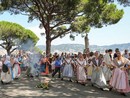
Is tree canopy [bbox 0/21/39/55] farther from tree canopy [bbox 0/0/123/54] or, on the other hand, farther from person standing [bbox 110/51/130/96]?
person standing [bbox 110/51/130/96]

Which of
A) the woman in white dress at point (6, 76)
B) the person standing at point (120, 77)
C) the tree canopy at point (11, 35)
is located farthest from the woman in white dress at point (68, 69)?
the tree canopy at point (11, 35)

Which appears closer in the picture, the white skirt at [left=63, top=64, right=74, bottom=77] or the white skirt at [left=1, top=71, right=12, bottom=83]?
the white skirt at [left=1, top=71, right=12, bottom=83]

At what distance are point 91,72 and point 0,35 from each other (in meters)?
50.0

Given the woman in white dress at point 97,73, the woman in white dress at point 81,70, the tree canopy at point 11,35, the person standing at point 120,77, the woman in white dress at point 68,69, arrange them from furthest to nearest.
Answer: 1. the tree canopy at point 11,35
2. the woman in white dress at point 68,69
3. the woman in white dress at point 81,70
4. the woman in white dress at point 97,73
5. the person standing at point 120,77

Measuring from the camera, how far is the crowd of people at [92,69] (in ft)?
44.7

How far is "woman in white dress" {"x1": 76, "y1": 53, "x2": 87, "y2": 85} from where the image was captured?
54.8 ft

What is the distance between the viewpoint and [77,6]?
32781 mm

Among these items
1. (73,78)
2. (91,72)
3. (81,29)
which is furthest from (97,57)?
(81,29)

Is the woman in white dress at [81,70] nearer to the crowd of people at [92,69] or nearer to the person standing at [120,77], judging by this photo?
the crowd of people at [92,69]

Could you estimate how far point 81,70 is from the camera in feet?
55.5

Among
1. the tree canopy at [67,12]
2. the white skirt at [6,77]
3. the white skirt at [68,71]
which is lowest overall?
the white skirt at [6,77]

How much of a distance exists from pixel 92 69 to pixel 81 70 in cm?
62

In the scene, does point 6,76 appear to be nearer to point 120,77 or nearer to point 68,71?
point 68,71

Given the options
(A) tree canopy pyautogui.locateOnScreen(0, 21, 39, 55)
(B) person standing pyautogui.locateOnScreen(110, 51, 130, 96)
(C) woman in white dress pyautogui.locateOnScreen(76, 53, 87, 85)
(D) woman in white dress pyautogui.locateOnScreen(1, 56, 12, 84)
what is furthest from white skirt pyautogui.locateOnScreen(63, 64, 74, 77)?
(A) tree canopy pyautogui.locateOnScreen(0, 21, 39, 55)
